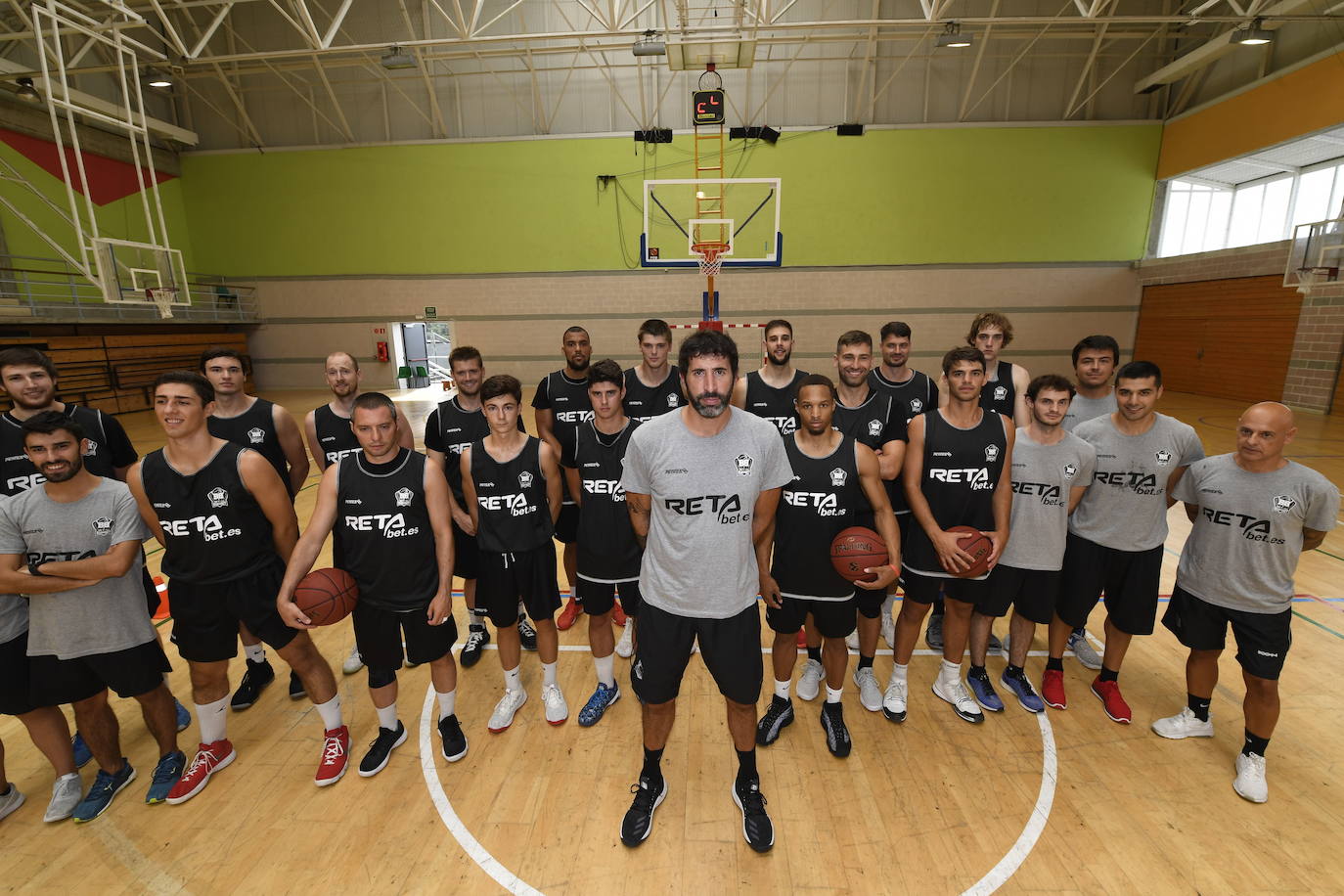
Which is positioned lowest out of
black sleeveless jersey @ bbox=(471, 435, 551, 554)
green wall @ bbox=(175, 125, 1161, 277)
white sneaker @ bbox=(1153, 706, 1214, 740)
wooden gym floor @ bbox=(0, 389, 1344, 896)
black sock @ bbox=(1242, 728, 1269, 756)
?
wooden gym floor @ bbox=(0, 389, 1344, 896)

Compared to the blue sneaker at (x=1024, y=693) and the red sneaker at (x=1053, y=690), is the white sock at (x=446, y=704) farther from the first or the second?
the red sneaker at (x=1053, y=690)

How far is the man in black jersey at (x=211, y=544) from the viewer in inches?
112

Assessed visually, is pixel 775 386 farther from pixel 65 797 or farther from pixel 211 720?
pixel 65 797

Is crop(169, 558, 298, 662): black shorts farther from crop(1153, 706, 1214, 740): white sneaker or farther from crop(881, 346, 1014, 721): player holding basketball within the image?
crop(1153, 706, 1214, 740): white sneaker

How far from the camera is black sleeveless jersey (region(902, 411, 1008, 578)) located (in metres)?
3.34

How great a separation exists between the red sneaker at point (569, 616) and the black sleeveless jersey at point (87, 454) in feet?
10.1

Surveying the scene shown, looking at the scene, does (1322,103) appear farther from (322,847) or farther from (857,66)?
(322,847)

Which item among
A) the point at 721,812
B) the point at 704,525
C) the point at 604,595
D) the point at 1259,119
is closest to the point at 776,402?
the point at 604,595

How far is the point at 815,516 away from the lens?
10.3ft

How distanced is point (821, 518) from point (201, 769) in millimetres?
3644

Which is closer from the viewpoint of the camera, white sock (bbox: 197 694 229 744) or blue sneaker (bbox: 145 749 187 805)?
blue sneaker (bbox: 145 749 187 805)

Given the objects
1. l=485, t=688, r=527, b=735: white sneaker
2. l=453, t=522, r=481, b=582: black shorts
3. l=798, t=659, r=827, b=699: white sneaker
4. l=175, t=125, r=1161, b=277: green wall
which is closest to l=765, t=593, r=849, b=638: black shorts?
l=798, t=659, r=827, b=699: white sneaker

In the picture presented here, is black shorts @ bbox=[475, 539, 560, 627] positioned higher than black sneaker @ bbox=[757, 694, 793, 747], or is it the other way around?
black shorts @ bbox=[475, 539, 560, 627]

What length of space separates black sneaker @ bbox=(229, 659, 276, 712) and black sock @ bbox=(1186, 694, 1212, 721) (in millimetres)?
5950
